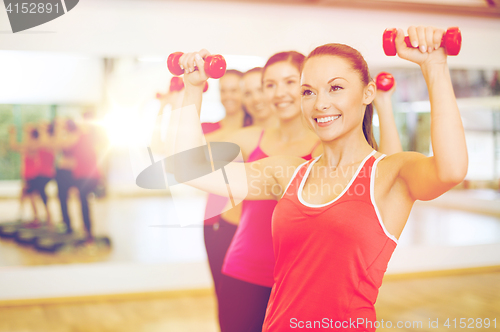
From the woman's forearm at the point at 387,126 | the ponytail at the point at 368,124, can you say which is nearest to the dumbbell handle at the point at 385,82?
the woman's forearm at the point at 387,126

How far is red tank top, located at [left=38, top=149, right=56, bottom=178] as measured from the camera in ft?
13.0

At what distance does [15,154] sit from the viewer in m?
3.80

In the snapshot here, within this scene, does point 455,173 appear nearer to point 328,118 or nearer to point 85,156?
point 328,118

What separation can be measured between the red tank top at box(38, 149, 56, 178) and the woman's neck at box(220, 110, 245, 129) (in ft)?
8.14

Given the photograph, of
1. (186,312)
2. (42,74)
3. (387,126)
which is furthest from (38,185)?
(387,126)

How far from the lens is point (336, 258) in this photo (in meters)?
0.88

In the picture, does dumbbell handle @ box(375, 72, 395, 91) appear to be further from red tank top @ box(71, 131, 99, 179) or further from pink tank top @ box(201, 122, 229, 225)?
red tank top @ box(71, 131, 99, 179)

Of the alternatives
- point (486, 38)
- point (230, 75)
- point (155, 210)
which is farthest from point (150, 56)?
point (155, 210)

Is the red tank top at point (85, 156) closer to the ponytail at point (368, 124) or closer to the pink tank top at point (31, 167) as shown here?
the pink tank top at point (31, 167)

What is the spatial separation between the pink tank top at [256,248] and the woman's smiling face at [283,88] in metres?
0.19

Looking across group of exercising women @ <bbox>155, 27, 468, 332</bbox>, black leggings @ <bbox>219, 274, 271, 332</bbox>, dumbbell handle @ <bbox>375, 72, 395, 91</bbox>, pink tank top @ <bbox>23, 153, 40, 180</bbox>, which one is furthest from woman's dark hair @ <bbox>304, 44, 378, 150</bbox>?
pink tank top @ <bbox>23, 153, 40, 180</bbox>

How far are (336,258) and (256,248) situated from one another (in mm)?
629

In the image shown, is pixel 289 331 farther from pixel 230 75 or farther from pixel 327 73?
pixel 230 75

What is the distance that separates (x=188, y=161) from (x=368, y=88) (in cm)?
50
